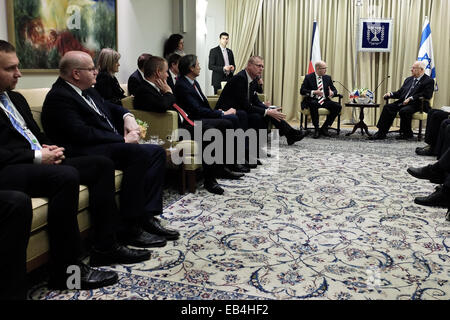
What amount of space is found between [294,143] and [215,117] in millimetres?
2755

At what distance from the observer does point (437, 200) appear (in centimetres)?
414

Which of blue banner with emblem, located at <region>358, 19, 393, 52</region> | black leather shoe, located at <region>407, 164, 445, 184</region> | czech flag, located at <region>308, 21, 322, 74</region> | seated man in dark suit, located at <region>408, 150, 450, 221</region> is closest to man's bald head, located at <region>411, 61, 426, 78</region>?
blue banner with emblem, located at <region>358, 19, 393, 52</region>

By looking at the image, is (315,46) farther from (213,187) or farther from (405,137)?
(213,187)

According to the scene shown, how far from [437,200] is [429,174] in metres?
0.63

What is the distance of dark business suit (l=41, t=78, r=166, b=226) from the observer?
3.09 m

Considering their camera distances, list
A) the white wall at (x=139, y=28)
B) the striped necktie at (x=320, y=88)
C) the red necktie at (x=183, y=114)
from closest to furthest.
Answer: the red necktie at (x=183, y=114), the white wall at (x=139, y=28), the striped necktie at (x=320, y=88)

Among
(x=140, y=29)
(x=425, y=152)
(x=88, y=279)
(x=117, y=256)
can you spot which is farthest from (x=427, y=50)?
(x=88, y=279)

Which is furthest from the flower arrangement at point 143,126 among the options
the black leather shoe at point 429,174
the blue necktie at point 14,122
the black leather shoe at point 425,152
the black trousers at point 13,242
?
the black leather shoe at point 425,152

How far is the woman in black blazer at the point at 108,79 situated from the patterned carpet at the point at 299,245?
1.56m

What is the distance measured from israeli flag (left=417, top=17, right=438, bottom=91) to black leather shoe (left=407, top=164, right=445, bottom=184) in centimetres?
501

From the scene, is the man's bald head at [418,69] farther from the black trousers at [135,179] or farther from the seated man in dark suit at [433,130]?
the black trousers at [135,179]

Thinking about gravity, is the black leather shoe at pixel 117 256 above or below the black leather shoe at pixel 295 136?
below

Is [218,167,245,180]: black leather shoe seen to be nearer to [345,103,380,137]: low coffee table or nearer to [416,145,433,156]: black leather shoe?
[416,145,433,156]: black leather shoe

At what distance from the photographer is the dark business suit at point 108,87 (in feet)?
16.9
